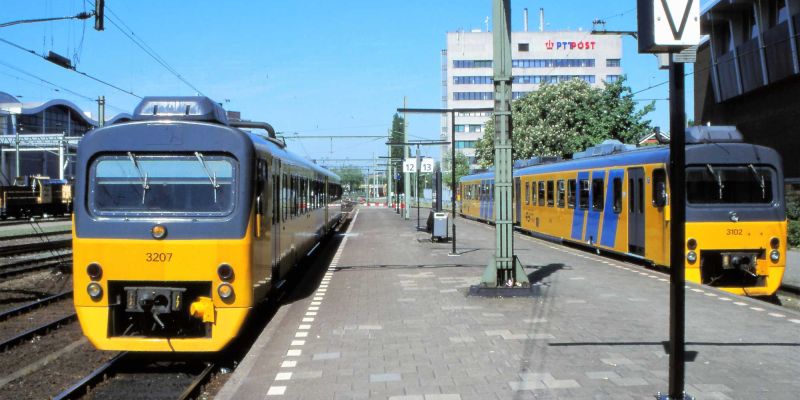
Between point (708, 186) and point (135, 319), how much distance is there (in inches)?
384

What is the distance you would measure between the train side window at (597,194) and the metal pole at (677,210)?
12.7 metres

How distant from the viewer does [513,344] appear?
25.1 ft

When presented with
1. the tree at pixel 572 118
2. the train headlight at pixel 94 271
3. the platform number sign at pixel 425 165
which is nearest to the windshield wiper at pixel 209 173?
the train headlight at pixel 94 271

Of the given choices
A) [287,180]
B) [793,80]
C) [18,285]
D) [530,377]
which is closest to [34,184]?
[18,285]

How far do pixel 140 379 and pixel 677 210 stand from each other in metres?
5.46

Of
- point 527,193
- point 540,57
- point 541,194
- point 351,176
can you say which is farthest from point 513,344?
point 351,176

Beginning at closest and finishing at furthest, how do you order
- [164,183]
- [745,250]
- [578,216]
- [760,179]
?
[164,183]
[745,250]
[760,179]
[578,216]

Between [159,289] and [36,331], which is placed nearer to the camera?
[159,289]

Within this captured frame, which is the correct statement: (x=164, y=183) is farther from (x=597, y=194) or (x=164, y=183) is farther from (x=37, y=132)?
(x=37, y=132)

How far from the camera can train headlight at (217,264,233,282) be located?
7.62m

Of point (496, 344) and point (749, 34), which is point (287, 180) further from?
point (749, 34)

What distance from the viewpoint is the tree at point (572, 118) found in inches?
1449

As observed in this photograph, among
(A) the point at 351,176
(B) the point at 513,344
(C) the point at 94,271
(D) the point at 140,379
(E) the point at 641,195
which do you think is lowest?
(D) the point at 140,379

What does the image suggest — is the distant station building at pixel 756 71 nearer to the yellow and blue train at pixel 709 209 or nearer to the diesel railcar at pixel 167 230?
the yellow and blue train at pixel 709 209
